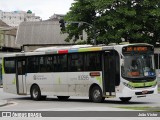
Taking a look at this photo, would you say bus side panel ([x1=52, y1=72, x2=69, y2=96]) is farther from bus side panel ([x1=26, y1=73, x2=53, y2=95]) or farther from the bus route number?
the bus route number

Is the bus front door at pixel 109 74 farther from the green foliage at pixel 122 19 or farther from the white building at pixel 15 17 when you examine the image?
the white building at pixel 15 17

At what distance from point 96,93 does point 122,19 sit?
3009 cm

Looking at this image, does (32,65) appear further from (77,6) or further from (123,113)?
(77,6)

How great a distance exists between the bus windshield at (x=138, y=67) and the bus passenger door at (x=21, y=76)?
8612mm

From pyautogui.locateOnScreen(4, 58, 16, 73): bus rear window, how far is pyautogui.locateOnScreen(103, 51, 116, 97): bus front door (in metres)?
8.53

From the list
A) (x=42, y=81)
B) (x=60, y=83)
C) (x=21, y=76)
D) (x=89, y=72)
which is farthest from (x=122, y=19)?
Result: (x=89, y=72)

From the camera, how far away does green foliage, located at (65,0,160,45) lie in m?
54.5

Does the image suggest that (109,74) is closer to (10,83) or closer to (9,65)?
(10,83)

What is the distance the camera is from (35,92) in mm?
30062

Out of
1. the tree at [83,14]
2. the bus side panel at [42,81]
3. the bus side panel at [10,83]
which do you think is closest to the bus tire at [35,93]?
the bus side panel at [42,81]

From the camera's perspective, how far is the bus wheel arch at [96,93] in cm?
2517

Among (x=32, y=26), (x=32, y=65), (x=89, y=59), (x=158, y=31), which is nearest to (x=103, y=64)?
(x=89, y=59)

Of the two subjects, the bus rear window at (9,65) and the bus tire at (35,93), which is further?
the bus rear window at (9,65)

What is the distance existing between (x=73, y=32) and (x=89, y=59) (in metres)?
35.7
